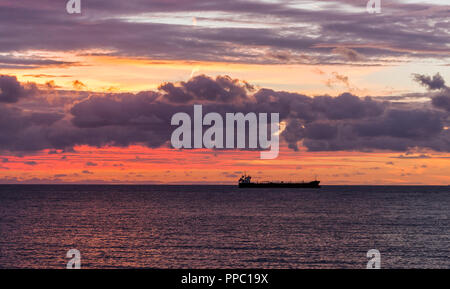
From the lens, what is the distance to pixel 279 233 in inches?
3376

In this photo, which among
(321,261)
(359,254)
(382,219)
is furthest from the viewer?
(382,219)

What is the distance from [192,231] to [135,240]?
1430 centimetres

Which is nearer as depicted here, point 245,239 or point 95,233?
point 245,239

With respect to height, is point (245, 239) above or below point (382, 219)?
above

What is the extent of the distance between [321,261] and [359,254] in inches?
316

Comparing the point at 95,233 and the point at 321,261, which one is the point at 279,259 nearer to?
the point at 321,261

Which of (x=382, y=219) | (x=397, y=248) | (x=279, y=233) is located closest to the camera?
(x=397, y=248)
